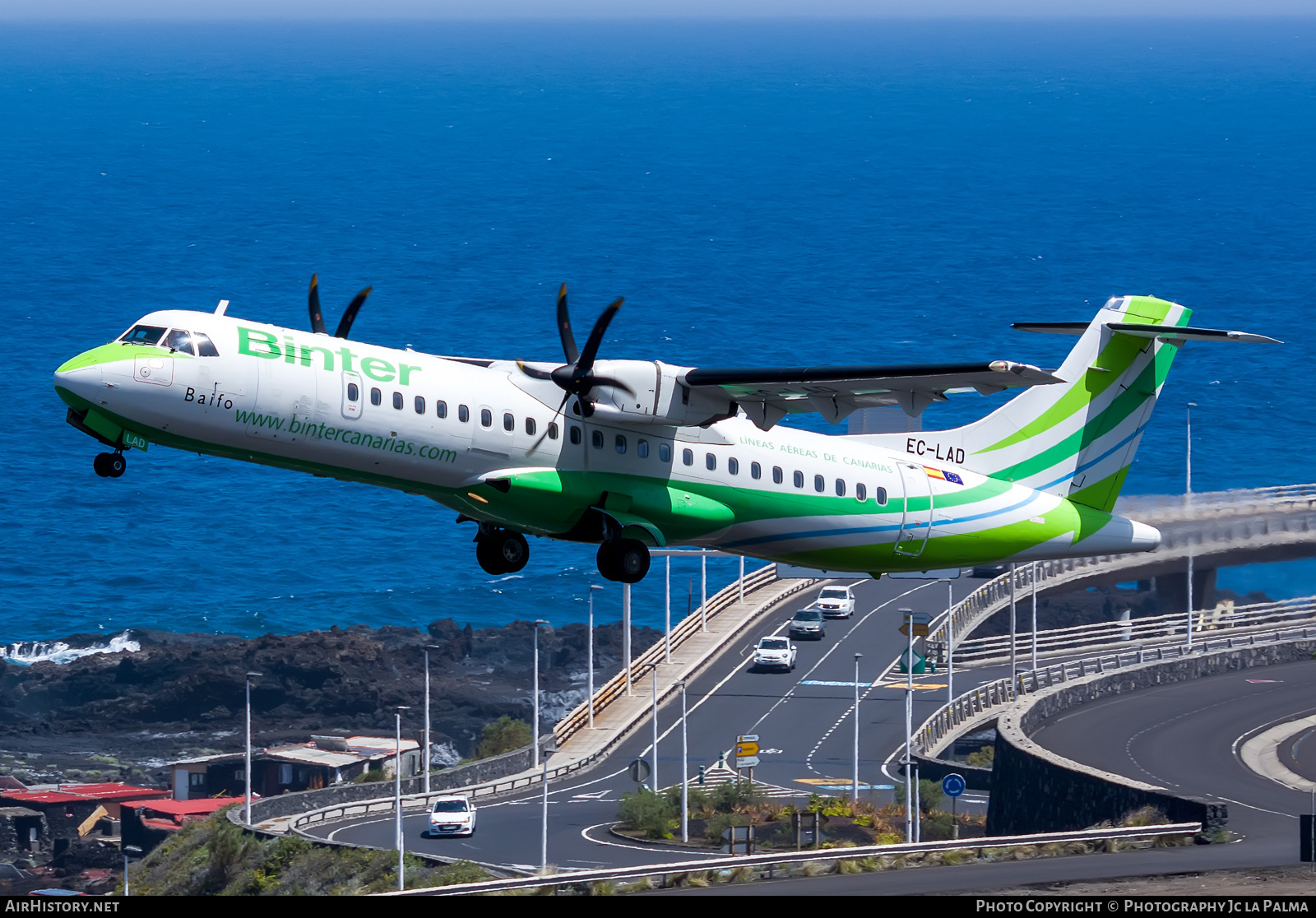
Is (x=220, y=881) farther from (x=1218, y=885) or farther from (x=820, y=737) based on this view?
(x=1218, y=885)

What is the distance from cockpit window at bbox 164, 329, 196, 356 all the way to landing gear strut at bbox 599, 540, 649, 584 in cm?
967

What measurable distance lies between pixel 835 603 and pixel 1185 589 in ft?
73.5

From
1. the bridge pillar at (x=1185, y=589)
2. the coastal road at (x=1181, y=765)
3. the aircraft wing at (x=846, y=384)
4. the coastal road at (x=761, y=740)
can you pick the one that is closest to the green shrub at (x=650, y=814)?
the coastal road at (x=761, y=740)

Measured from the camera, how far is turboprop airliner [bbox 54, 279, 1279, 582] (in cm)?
3453

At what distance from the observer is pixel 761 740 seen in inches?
3477

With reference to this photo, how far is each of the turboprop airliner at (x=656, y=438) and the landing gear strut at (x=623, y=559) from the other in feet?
0.21

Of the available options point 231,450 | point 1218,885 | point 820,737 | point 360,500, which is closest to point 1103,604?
point 820,737

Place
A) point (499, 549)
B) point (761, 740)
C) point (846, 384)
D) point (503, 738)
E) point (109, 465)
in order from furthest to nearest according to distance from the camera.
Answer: point (503, 738)
point (761, 740)
point (499, 549)
point (846, 384)
point (109, 465)

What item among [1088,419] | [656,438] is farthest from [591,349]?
[1088,419]

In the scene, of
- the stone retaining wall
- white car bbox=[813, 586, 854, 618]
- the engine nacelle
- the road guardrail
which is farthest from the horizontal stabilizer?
A: white car bbox=[813, 586, 854, 618]

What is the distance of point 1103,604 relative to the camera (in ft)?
430

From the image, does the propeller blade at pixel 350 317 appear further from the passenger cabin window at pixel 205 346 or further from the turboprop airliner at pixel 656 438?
the passenger cabin window at pixel 205 346

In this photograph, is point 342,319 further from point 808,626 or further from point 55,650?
point 55,650
